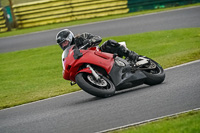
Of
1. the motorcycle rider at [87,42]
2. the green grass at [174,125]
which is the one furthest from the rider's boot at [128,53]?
the green grass at [174,125]

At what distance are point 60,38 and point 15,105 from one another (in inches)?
76.0

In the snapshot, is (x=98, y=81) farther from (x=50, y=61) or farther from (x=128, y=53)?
(x=50, y=61)

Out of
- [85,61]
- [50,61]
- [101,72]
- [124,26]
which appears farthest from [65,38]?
[124,26]

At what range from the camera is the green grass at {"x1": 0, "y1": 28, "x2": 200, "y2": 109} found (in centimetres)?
1007

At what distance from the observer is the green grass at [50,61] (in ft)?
33.0

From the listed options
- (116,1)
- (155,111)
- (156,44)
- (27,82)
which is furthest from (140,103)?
(116,1)

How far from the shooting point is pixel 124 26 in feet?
60.8

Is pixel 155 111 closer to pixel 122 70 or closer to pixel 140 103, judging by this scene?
pixel 140 103

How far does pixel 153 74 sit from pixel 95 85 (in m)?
1.21

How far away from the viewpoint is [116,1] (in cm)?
2167

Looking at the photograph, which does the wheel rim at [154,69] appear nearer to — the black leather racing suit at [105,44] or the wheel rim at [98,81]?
the black leather racing suit at [105,44]

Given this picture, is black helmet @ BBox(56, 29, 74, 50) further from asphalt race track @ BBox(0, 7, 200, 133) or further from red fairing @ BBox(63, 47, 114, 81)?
asphalt race track @ BBox(0, 7, 200, 133)

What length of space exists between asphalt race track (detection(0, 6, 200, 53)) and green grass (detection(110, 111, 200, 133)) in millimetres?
11266

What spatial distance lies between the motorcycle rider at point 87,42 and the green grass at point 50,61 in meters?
1.82
